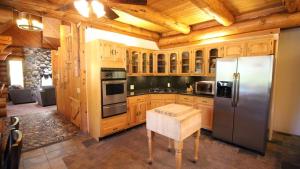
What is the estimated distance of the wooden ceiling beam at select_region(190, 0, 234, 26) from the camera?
2.49m

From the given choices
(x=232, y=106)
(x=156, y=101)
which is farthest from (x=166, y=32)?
(x=232, y=106)

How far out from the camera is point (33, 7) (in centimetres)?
282

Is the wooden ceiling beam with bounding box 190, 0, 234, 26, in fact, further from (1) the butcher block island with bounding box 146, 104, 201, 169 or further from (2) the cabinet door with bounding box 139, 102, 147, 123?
(2) the cabinet door with bounding box 139, 102, 147, 123

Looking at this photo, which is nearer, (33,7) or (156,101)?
(33,7)

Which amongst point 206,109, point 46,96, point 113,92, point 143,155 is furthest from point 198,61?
point 46,96

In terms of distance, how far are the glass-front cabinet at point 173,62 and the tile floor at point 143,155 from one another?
2.22 m

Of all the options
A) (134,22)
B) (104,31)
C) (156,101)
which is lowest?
(156,101)

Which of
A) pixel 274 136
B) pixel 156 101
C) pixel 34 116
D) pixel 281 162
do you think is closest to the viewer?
pixel 281 162

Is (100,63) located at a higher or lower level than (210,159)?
higher

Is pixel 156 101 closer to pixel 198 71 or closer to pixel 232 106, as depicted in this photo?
pixel 198 71

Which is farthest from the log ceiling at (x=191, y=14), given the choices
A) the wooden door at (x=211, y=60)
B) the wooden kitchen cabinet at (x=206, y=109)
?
the wooden kitchen cabinet at (x=206, y=109)

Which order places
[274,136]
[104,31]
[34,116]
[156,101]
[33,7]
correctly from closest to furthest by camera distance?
[33,7], [274,136], [104,31], [156,101], [34,116]

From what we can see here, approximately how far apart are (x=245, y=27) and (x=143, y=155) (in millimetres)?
3639

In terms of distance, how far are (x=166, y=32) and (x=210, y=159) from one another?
4038mm
